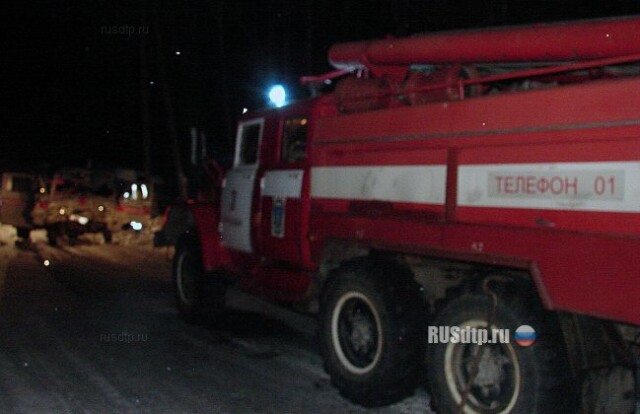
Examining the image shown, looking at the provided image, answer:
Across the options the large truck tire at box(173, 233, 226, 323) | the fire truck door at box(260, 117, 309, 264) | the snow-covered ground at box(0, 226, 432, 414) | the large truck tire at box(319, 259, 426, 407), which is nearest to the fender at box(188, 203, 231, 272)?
the large truck tire at box(173, 233, 226, 323)

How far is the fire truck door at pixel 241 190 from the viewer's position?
8.18 metres

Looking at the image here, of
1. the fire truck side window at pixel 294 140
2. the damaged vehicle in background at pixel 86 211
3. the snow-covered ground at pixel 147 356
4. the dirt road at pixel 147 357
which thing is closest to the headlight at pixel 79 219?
the damaged vehicle in background at pixel 86 211

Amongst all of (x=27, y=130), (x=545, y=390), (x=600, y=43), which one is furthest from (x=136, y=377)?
(x=27, y=130)

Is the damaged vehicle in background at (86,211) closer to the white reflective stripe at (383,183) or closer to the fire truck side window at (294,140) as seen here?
the fire truck side window at (294,140)

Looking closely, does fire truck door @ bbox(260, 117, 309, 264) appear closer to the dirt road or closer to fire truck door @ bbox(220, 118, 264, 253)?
fire truck door @ bbox(220, 118, 264, 253)

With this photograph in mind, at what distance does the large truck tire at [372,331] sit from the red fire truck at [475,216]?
0.01 metres

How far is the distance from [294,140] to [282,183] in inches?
20.4

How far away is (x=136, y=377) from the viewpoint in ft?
22.0

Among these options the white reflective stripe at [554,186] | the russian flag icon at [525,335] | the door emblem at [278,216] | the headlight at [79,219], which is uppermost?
the white reflective stripe at [554,186]

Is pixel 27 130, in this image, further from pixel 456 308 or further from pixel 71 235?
pixel 456 308

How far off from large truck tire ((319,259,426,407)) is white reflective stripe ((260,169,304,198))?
1194 mm

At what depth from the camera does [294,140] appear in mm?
7598

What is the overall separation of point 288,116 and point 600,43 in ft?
11.6

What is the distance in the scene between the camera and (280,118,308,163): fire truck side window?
7.34 m
